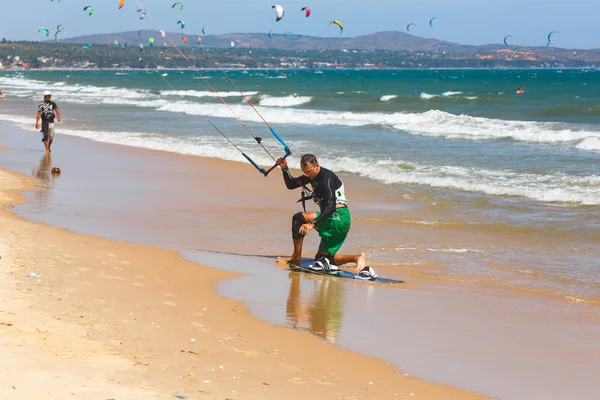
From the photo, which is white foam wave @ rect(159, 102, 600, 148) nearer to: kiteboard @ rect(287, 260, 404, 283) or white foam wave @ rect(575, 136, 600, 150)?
white foam wave @ rect(575, 136, 600, 150)

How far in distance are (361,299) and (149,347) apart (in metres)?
2.32

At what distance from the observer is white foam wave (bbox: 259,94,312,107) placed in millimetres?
47331

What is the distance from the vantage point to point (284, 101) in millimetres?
48688

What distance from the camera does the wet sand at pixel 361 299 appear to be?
531 cm

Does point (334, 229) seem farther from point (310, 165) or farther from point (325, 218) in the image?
point (310, 165)

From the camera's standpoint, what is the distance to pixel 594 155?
18688 mm

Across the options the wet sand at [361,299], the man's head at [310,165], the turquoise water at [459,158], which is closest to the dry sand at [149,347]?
the wet sand at [361,299]

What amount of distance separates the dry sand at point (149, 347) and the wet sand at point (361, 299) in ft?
0.98

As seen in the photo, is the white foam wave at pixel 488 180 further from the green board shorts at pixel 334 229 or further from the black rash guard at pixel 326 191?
the black rash guard at pixel 326 191

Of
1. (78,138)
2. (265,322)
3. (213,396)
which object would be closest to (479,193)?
(265,322)

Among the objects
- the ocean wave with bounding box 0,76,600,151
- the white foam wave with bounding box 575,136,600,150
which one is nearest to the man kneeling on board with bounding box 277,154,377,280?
the ocean wave with bounding box 0,76,600,151

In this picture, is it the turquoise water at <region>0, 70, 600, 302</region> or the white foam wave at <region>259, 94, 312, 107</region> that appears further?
the white foam wave at <region>259, 94, 312, 107</region>

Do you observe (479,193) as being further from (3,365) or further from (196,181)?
(3,365)

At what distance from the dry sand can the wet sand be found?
300mm
